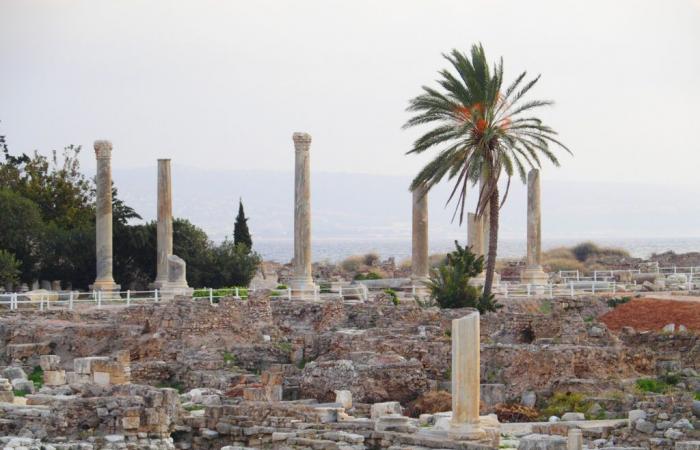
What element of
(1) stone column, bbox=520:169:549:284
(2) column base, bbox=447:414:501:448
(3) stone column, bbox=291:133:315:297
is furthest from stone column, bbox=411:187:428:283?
(2) column base, bbox=447:414:501:448

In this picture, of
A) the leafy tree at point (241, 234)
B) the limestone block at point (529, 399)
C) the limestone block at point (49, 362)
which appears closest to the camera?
the limestone block at point (529, 399)

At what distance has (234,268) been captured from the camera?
56.7 meters

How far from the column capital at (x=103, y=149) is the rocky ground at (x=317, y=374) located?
1070 cm

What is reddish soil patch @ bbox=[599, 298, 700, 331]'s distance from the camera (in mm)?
42878

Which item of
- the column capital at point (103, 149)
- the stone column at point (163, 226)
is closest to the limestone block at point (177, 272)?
the stone column at point (163, 226)

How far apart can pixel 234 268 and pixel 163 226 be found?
4.91 metres

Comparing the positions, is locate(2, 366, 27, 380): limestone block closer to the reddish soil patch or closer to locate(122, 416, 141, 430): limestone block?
locate(122, 416, 141, 430): limestone block

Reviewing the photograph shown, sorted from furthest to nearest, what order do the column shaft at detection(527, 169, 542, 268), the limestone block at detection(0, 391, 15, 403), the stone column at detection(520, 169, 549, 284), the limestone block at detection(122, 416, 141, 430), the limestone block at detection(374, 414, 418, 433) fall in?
the column shaft at detection(527, 169, 542, 268) → the stone column at detection(520, 169, 549, 284) → the limestone block at detection(0, 391, 15, 403) → the limestone block at detection(122, 416, 141, 430) → the limestone block at detection(374, 414, 418, 433)

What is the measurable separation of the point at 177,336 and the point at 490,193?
9989mm

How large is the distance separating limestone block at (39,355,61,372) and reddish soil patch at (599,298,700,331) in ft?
49.2

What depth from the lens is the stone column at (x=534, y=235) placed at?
55500 mm

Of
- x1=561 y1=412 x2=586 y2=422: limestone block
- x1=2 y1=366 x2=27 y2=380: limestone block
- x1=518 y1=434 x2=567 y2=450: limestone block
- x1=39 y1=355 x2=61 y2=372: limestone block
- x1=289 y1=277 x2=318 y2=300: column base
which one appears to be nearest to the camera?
x1=518 y1=434 x2=567 y2=450: limestone block

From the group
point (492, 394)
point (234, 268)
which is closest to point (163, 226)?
point (234, 268)

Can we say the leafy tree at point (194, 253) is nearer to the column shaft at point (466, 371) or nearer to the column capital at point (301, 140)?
the column capital at point (301, 140)
